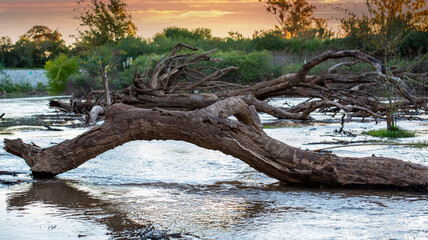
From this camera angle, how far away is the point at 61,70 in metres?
39.9

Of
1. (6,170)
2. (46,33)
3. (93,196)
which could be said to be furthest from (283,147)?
(46,33)

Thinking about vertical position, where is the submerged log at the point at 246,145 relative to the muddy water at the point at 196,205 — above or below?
above

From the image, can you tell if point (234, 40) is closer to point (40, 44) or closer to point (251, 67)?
point (251, 67)

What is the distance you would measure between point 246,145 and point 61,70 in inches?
1414

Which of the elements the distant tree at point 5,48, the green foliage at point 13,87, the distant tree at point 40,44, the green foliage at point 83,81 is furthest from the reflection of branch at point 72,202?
the distant tree at point 5,48

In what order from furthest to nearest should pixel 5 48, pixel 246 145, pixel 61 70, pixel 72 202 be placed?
pixel 5 48
pixel 61 70
pixel 246 145
pixel 72 202

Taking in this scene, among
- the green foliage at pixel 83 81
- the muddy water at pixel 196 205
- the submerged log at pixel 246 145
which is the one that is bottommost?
the green foliage at pixel 83 81

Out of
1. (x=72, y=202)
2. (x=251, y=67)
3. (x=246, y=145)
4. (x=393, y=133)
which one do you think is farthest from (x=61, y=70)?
(x=246, y=145)

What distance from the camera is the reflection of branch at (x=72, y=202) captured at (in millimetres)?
4919

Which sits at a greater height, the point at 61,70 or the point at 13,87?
the point at 61,70

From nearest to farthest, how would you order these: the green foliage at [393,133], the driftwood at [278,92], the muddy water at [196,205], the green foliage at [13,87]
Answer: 1. the muddy water at [196,205]
2. the green foliage at [393,133]
3. the driftwood at [278,92]
4. the green foliage at [13,87]

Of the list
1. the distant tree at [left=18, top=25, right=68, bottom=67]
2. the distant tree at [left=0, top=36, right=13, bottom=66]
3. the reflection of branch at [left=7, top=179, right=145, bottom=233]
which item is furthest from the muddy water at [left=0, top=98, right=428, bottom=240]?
the distant tree at [left=0, top=36, right=13, bottom=66]

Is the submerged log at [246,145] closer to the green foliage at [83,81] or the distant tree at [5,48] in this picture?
the green foliage at [83,81]

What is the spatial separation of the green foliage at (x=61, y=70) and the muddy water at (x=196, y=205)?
32078 millimetres
